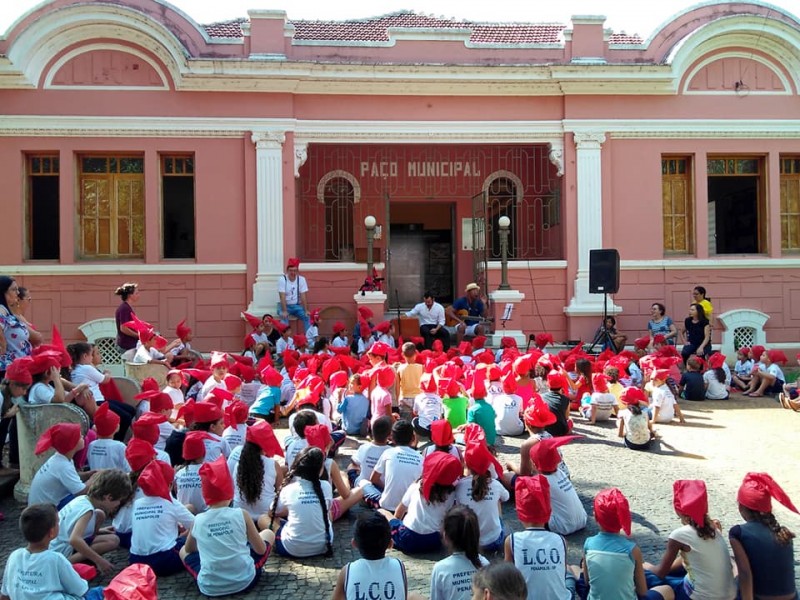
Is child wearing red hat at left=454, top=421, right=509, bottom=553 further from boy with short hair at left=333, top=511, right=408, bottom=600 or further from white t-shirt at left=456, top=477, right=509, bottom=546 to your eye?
boy with short hair at left=333, top=511, right=408, bottom=600

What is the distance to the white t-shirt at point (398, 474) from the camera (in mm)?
5473

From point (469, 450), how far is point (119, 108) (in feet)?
36.8

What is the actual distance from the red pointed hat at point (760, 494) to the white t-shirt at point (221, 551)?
2830 mm

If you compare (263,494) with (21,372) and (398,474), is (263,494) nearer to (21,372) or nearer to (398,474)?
(398,474)

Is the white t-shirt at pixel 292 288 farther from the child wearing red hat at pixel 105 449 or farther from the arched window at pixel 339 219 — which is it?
the child wearing red hat at pixel 105 449

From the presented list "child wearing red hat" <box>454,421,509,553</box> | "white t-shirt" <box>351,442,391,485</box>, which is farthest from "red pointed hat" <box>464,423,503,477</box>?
"white t-shirt" <box>351,442,391,485</box>

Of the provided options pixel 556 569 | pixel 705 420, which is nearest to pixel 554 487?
pixel 556 569

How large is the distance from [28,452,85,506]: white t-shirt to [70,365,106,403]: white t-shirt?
6.01ft

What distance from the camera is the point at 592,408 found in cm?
896

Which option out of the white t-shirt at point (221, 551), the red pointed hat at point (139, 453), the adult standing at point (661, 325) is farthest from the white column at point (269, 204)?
the white t-shirt at point (221, 551)

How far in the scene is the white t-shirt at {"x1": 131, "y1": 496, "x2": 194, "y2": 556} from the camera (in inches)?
181

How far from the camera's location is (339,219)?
16344mm

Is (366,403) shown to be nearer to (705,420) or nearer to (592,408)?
(592,408)

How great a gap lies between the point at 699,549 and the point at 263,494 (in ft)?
9.67
